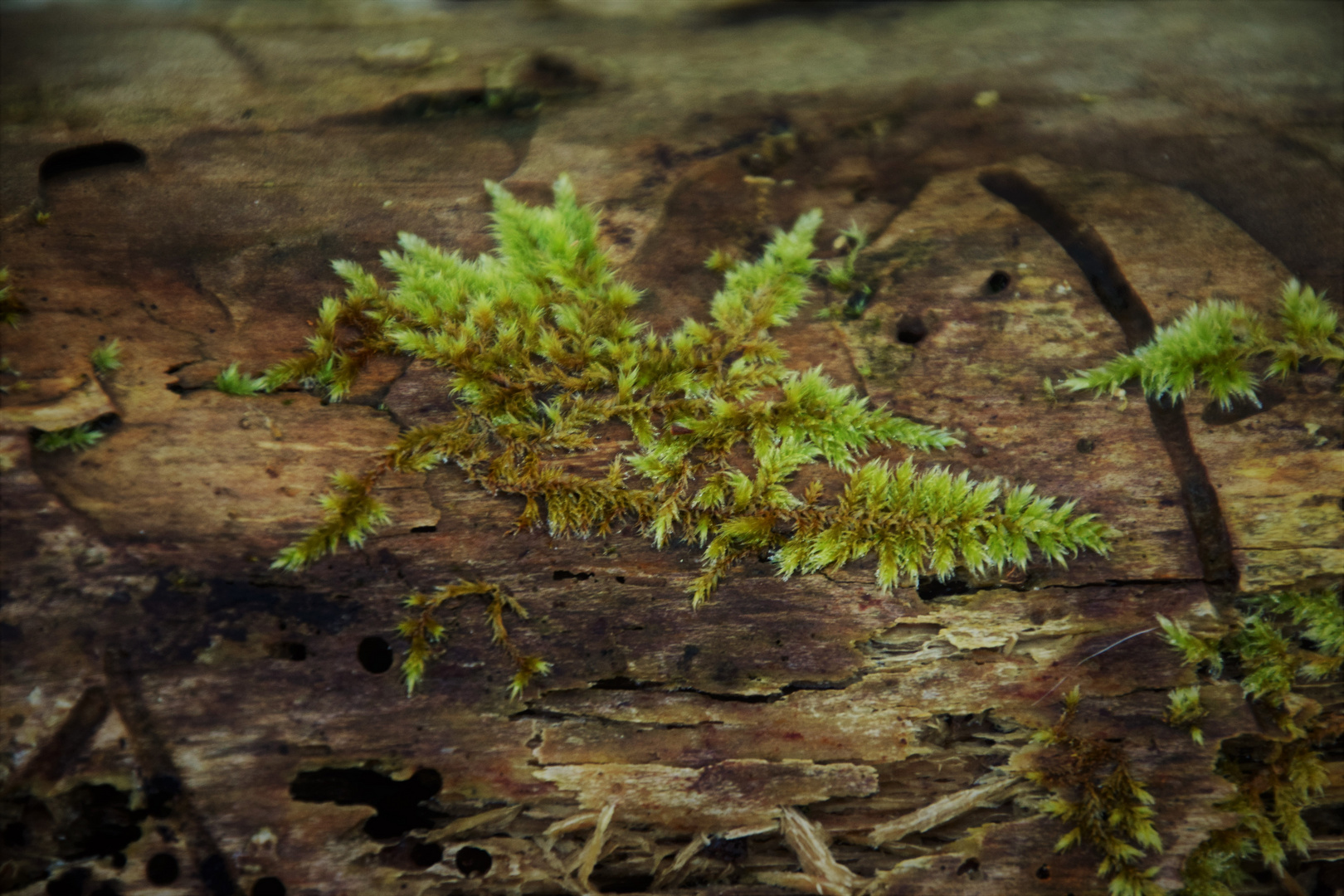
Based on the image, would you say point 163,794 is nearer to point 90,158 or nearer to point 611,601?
point 611,601

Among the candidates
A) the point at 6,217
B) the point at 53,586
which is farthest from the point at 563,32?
the point at 53,586

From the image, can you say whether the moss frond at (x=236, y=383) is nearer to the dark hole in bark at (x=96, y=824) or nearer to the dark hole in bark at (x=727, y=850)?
the dark hole in bark at (x=96, y=824)

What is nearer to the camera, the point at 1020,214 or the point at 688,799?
the point at 688,799

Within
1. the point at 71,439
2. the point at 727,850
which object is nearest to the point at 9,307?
the point at 71,439

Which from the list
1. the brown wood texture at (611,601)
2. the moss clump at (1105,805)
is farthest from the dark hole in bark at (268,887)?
the moss clump at (1105,805)

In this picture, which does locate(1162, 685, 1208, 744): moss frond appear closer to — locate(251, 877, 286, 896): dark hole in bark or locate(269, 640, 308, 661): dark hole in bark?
locate(269, 640, 308, 661): dark hole in bark

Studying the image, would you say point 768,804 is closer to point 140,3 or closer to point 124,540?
point 124,540

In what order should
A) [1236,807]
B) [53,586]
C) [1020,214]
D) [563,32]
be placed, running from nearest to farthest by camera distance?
[53,586]
[1236,807]
[1020,214]
[563,32]

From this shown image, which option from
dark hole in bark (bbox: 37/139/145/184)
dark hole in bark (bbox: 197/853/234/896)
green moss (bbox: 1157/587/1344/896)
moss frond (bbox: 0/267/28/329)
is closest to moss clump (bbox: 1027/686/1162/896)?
green moss (bbox: 1157/587/1344/896)
